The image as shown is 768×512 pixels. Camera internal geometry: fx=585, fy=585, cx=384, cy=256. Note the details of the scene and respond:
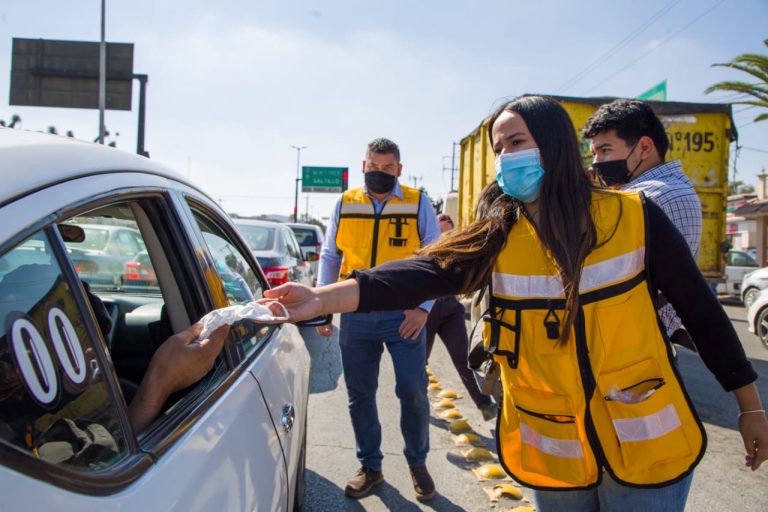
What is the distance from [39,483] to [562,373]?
128cm

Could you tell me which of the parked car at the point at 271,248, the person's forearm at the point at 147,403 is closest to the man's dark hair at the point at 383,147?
the person's forearm at the point at 147,403

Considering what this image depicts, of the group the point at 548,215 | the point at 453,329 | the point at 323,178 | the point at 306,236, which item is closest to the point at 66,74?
the point at 306,236

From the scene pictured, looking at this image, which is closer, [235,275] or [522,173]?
[522,173]

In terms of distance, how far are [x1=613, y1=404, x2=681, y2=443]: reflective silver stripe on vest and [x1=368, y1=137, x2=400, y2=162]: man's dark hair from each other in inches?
97.7

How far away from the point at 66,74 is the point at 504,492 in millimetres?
19698

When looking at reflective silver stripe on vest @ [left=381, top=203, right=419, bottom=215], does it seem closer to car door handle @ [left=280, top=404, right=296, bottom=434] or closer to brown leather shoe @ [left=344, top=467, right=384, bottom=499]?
brown leather shoe @ [left=344, top=467, right=384, bottom=499]

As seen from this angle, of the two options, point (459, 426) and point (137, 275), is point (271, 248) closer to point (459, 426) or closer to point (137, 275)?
point (459, 426)

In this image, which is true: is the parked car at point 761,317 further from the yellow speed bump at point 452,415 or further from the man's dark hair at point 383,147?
the man's dark hair at point 383,147

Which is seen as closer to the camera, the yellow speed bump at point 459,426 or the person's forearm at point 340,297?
the person's forearm at point 340,297

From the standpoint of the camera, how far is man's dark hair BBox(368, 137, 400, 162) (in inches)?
147

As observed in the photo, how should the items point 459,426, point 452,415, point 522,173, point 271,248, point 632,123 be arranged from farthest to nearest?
point 271,248 → point 452,415 → point 459,426 → point 632,123 → point 522,173

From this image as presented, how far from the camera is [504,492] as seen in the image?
138 inches

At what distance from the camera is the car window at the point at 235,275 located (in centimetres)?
206

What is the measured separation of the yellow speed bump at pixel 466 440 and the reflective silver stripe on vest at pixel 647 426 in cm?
291
